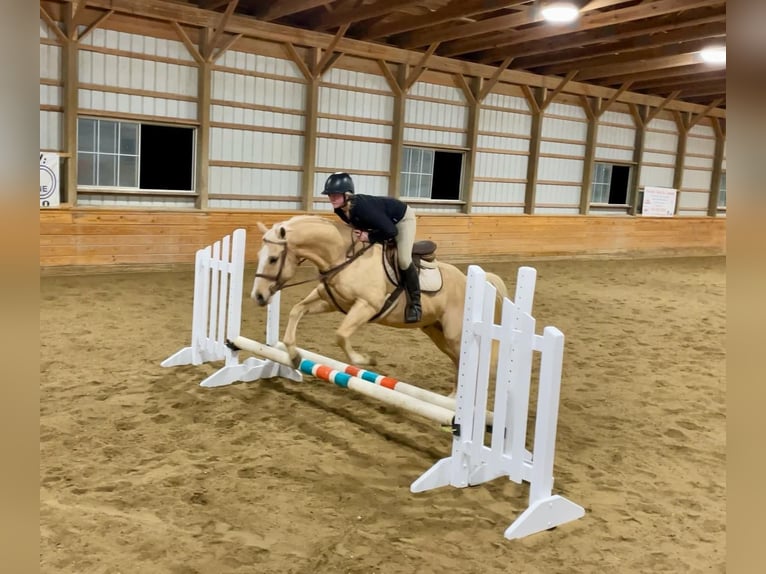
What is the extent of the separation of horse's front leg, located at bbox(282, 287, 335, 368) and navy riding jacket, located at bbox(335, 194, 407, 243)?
0.50 metres

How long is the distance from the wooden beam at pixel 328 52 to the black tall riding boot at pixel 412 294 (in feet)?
21.6

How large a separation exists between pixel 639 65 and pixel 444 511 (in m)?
10.9

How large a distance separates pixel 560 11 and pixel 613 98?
620 cm

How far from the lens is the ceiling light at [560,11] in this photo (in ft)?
25.6

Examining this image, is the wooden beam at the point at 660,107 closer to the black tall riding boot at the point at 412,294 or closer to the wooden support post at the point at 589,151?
the wooden support post at the point at 589,151

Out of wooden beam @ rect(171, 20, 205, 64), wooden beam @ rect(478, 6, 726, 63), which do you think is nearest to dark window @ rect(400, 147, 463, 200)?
wooden beam @ rect(478, 6, 726, 63)

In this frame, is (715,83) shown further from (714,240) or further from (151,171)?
(151,171)

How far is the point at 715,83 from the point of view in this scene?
13.6 metres

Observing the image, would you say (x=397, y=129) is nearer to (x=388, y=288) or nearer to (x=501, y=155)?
(x=501, y=155)

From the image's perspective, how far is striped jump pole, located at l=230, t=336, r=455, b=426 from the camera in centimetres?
322

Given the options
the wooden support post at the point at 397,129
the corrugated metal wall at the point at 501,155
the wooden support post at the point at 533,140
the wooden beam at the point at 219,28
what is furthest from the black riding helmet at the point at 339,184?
the wooden support post at the point at 533,140

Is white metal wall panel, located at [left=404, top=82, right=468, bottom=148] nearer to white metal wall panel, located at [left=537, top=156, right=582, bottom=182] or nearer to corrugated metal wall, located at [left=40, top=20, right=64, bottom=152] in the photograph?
white metal wall panel, located at [left=537, top=156, right=582, bottom=182]

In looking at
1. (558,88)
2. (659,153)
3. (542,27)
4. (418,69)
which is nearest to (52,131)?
(418,69)

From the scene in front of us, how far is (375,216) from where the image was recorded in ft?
12.3
